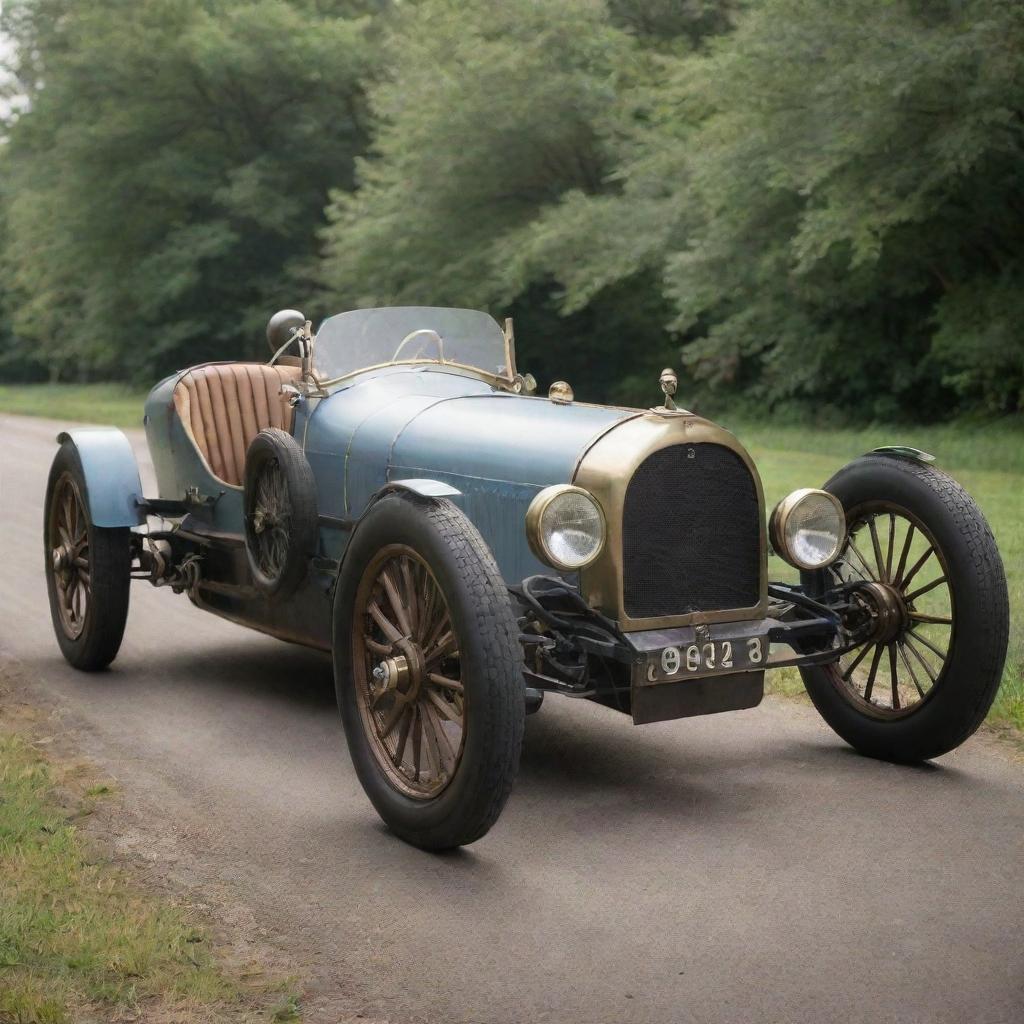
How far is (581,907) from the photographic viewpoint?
13.4 feet

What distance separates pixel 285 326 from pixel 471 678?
3195 mm

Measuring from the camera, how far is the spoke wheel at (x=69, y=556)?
707 centimetres

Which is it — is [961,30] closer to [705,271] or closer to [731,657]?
[705,271]

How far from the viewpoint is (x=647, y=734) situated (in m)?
5.93

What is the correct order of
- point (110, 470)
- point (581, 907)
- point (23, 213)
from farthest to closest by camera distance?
point (23, 213), point (110, 470), point (581, 907)

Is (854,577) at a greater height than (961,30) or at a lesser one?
lesser

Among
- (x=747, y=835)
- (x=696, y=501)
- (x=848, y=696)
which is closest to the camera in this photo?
(x=747, y=835)

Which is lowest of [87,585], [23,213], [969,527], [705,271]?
[87,585]

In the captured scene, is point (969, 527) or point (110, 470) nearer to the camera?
point (969, 527)

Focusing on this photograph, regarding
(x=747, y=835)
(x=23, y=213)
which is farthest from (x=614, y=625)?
(x=23, y=213)

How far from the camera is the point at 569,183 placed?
2688 centimetres

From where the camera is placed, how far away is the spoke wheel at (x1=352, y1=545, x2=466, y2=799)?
4.57 metres

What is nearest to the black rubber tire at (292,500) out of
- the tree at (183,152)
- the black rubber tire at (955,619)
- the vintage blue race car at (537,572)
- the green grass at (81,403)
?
the vintage blue race car at (537,572)

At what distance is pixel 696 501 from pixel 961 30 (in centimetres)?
1361
